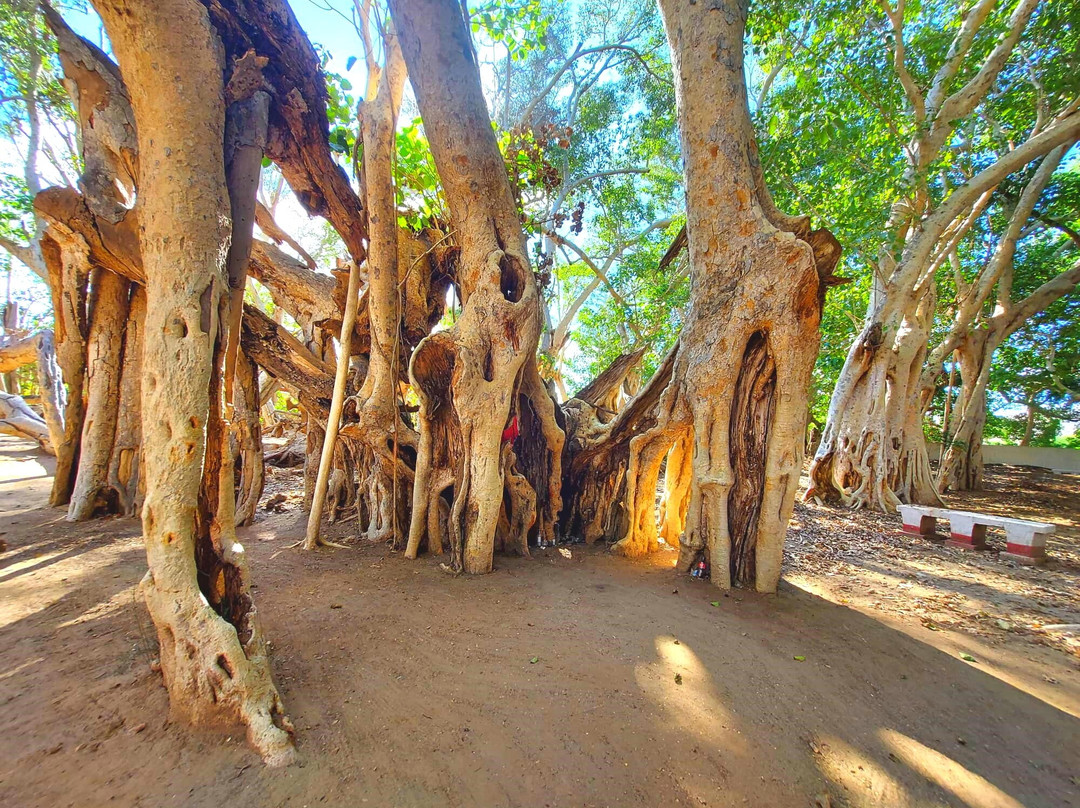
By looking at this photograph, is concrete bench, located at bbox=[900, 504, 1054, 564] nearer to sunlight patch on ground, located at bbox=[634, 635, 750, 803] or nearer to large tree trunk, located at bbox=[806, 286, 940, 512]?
large tree trunk, located at bbox=[806, 286, 940, 512]

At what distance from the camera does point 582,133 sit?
9648mm

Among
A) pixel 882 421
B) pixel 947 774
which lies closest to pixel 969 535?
pixel 882 421

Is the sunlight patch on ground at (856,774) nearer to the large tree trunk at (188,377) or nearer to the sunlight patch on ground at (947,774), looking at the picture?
the sunlight patch on ground at (947,774)

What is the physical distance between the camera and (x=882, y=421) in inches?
277

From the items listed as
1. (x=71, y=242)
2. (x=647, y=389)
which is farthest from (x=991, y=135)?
(x=71, y=242)

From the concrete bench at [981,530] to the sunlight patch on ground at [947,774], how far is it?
4.36 metres

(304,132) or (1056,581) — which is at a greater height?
(304,132)

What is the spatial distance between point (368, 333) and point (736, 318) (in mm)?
3830

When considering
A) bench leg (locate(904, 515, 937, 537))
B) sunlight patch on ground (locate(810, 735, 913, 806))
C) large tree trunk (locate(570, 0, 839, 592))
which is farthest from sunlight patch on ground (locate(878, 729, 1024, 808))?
bench leg (locate(904, 515, 937, 537))

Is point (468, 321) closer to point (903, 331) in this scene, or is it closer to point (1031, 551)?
point (1031, 551)

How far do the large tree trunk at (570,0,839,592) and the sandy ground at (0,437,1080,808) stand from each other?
22.2 inches

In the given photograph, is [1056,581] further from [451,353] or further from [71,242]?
[71,242]

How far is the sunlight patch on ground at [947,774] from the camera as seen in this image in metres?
1.61

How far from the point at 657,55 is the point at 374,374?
30.9 ft
